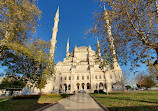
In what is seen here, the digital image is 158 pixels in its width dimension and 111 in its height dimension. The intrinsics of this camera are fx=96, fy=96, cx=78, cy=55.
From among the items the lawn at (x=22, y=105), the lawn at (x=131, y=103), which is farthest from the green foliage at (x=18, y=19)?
the lawn at (x=131, y=103)

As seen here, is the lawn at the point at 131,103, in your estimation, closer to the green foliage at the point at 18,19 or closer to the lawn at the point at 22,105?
the lawn at the point at 22,105

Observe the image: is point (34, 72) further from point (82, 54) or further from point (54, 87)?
point (82, 54)

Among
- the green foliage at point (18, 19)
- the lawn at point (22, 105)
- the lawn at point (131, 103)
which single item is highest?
the green foliage at point (18, 19)

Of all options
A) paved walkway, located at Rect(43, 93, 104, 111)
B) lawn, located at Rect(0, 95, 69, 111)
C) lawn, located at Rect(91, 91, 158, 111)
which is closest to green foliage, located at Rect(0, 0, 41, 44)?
lawn, located at Rect(0, 95, 69, 111)

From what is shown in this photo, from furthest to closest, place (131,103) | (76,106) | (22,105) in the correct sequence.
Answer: (22,105)
(131,103)
(76,106)

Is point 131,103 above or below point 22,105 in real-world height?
above

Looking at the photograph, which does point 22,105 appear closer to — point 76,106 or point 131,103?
point 76,106

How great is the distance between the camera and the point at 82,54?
64.6 meters

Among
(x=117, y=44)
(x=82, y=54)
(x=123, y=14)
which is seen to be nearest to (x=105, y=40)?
(x=117, y=44)

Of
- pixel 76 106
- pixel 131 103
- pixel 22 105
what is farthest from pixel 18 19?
pixel 131 103

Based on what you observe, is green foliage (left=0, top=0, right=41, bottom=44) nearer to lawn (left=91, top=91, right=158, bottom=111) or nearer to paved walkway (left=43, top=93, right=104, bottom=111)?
paved walkway (left=43, top=93, right=104, bottom=111)

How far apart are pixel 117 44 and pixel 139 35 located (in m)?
1.56

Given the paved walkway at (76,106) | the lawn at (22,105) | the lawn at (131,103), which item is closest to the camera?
the lawn at (131,103)

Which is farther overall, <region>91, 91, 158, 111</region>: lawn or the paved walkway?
the paved walkway
